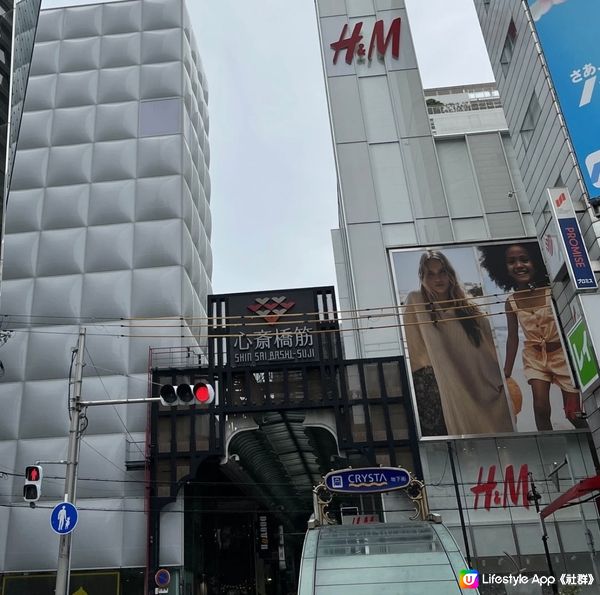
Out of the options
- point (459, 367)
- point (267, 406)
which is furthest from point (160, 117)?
point (459, 367)

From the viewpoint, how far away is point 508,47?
95.2 feet

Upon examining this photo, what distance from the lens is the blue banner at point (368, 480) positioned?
68.3ft

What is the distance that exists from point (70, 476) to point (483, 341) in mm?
21874

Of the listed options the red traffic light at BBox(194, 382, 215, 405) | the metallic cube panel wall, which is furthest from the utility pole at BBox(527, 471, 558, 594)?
the red traffic light at BBox(194, 382, 215, 405)

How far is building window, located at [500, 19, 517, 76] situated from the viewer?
28.0 m

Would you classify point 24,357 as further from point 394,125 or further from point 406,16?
point 406,16

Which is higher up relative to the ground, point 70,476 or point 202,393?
point 202,393

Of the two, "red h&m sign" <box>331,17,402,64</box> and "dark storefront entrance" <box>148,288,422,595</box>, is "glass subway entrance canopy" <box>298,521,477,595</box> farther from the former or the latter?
"red h&m sign" <box>331,17,402,64</box>

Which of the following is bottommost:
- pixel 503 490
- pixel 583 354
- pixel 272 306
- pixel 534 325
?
pixel 503 490

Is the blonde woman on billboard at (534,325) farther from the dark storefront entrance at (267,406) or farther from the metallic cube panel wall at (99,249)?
the metallic cube panel wall at (99,249)

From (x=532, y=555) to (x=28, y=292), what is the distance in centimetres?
2897

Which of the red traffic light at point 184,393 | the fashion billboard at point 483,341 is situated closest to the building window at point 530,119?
the fashion billboard at point 483,341

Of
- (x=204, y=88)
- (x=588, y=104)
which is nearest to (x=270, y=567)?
(x=204, y=88)

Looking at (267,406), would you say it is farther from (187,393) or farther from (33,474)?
(33,474)
